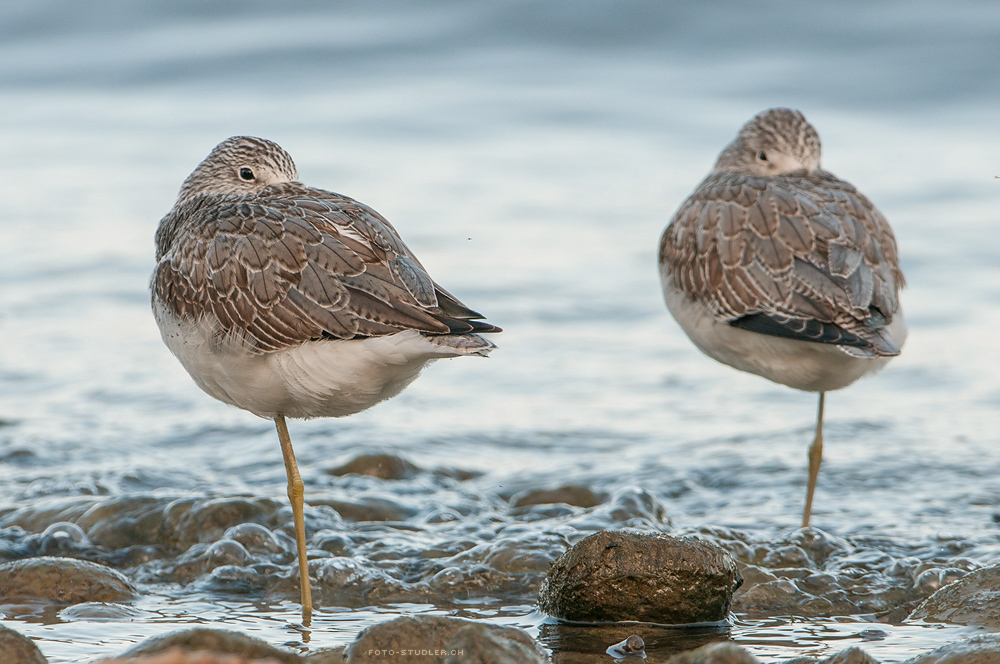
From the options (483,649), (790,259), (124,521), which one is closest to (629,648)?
(483,649)

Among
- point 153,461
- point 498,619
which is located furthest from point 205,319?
point 153,461

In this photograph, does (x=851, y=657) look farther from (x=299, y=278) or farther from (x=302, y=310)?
(x=299, y=278)

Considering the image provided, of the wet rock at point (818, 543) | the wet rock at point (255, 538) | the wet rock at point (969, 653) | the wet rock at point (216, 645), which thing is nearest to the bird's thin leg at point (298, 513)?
the wet rock at point (255, 538)

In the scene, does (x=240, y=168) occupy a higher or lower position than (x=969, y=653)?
higher

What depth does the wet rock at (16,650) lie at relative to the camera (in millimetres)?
4266

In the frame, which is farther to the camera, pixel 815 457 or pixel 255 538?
pixel 815 457

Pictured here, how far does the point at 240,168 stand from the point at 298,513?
5.99 ft

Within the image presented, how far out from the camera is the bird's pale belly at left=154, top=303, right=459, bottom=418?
17.1 feet

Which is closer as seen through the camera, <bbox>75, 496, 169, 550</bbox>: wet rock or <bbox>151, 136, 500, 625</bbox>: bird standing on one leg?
<bbox>151, 136, 500, 625</bbox>: bird standing on one leg

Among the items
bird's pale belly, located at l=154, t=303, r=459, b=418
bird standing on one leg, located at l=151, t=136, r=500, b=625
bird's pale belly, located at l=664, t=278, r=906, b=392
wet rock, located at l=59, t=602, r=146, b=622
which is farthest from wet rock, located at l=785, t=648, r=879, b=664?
wet rock, located at l=59, t=602, r=146, b=622

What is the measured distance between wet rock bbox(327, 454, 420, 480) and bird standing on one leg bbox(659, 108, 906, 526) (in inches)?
77.9

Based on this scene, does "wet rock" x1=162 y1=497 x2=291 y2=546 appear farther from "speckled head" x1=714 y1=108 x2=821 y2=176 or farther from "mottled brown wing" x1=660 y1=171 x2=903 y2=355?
"speckled head" x1=714 y1=108 x2=821 y2=176

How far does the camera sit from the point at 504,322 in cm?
1062

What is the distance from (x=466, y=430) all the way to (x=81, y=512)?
2.82 m
